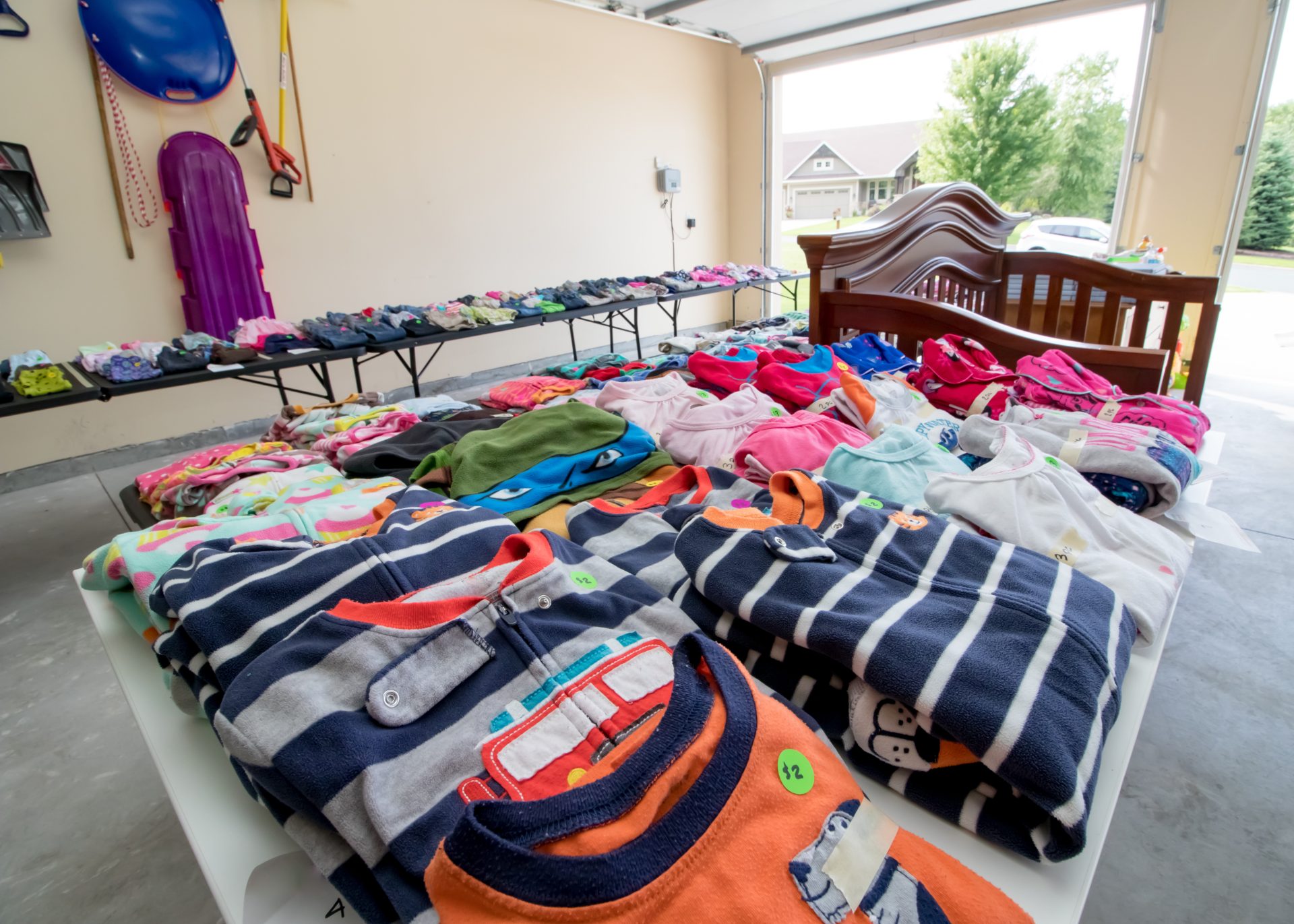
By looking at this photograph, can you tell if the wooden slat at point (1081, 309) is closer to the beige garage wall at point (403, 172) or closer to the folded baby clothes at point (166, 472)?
the folded baby clothes at point (166, 472)

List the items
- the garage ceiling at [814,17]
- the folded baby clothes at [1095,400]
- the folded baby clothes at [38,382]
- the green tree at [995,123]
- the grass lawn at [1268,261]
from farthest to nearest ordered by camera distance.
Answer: the green tree at [995,123] → the garage ceiling at [814,17] → the grass lawn at [1268,261] → the folded baby clothes at [38,382] → the folded baby clothes at [1095,400]

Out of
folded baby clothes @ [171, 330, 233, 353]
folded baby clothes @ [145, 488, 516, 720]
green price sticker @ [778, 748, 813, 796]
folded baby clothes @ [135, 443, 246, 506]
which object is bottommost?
folded baby clothes @ [135, 443, 246, 506]

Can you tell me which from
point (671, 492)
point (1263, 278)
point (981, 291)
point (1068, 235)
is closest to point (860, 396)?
point (671, 492)

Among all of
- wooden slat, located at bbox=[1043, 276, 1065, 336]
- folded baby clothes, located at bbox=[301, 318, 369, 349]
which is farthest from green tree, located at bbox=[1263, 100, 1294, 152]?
folded baby clothes, located at bbox=[301, 318, 369, 349]

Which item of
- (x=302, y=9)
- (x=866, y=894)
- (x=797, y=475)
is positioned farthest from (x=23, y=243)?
(x=866, y=894)

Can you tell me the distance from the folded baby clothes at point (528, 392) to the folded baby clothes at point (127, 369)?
5.28 ft

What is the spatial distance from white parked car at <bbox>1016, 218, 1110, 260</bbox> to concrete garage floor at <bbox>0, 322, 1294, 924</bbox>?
393 centimetres

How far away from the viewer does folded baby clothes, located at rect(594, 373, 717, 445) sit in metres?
1.55

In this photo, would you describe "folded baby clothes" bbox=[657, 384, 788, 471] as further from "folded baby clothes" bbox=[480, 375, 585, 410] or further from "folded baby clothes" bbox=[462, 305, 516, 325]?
"folded baby clothes" bbox=[462, 305, 516, 325]

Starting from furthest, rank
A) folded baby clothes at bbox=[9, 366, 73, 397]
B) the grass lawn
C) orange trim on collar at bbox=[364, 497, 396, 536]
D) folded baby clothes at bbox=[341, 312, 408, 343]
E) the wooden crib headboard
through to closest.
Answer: the grass lawn → folded baby clothes at bbox=[341, 312, 408, 343] → folded baby clothes at bbox=[9, 366, 73, 397] → the wooden crib headboard → orange trim on collar at bbox=[364, 497, 396, 536]

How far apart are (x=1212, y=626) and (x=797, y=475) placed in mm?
1767

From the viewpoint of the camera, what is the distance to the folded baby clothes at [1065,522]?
0.80 metres

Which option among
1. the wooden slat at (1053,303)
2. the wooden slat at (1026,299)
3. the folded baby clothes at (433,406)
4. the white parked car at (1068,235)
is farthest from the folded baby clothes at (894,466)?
the white parked car at (1068,235)

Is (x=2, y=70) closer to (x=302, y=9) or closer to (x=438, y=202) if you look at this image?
(x=302, y=9)
